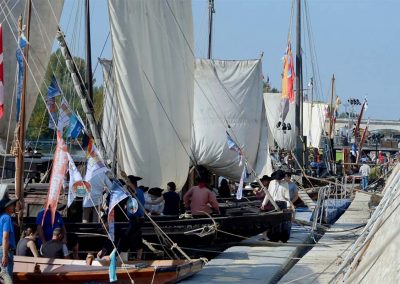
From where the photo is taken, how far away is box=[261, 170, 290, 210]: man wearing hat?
20141 millimetres

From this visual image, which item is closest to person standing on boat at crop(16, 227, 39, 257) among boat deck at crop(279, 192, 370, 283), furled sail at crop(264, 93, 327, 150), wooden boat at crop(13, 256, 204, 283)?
wooden boat at crop(13, 256, 204, 283)

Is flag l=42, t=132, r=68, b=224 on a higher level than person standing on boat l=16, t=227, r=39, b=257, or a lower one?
higher

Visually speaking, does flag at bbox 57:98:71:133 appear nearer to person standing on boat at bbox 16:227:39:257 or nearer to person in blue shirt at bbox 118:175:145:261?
person standing on boat at bbox 16:227:39:257

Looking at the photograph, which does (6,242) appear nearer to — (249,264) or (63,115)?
(63,115)

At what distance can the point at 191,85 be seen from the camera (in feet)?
79.7

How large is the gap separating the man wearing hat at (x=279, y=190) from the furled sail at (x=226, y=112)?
38.7 ft

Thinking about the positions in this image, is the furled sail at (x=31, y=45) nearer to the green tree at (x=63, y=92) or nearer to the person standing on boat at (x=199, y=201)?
the green tree at (x=63, y=92)

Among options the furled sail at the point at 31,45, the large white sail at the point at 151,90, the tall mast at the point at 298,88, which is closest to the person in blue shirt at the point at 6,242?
the furled sail at the point at 31,45

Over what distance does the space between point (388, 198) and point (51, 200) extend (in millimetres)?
5527

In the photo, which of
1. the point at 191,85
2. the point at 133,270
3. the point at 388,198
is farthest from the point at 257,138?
the point at 388,198

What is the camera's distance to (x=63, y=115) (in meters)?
13.4

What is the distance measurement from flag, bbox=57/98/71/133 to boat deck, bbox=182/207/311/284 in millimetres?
2640

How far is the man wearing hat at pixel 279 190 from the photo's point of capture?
66.1 ft

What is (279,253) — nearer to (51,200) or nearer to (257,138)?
(51,200)
